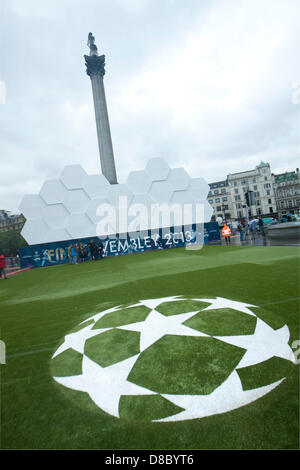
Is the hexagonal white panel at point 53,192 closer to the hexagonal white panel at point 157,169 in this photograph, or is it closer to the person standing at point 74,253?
the person standing at point 74,253

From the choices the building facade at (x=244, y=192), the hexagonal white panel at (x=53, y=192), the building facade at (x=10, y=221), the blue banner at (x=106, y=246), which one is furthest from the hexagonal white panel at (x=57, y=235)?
the building facade at (x=10, y=221)

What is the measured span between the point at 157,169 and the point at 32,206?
45.9 ft

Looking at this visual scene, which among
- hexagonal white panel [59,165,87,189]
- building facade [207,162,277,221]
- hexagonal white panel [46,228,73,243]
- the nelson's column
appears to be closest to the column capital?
the nelson's column

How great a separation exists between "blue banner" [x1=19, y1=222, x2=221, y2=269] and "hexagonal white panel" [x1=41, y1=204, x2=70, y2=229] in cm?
428

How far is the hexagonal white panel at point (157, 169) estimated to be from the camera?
26672 mm

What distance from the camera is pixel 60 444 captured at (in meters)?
1.79

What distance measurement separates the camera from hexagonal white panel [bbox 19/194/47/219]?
24641mm

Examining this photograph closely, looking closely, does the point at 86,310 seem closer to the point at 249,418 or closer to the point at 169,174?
the point at 249,418

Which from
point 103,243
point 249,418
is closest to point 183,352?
point 249,418

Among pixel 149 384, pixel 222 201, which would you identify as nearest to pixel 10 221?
pixel 222 201

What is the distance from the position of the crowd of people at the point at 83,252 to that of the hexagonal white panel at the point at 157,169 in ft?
35.2

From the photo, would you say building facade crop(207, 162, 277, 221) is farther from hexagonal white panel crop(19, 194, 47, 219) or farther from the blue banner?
hexagonal white panel crop(19, 194, 47, 219)

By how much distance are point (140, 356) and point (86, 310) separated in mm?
2594

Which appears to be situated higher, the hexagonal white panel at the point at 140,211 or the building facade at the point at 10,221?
the building facade at the point at 10,221
